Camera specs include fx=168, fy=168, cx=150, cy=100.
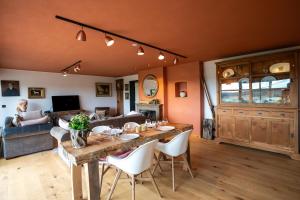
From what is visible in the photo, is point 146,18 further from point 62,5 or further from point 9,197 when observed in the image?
point 9,197

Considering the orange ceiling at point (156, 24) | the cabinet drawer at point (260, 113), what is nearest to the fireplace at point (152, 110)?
the orange ceiling at point (156, 24)

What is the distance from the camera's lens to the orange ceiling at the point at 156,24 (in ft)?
6.25

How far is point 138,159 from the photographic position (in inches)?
74.7

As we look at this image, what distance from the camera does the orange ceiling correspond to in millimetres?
1905

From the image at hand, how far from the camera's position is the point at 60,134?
3191 millimetres

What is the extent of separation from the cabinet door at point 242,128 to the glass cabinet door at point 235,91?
45 centimetres

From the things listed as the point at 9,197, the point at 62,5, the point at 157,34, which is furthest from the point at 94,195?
the point at 157,34

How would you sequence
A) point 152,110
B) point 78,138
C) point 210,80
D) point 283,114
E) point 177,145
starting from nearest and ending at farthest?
1. point 78,138
2. point 177,145
3. point 283,114
4. point 210,80
5. point 152,110

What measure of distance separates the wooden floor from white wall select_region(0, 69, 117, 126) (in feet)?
10.1

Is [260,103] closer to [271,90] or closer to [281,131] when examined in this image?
[271,90]

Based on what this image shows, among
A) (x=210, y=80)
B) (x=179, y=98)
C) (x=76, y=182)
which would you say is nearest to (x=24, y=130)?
(x=76, y=182)

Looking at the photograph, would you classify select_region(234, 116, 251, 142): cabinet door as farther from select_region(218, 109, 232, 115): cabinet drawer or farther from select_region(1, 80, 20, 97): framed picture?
select_region(1, 80, 20, 97): framed picture

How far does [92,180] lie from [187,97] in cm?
414

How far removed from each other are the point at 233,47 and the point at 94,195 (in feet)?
12.2
